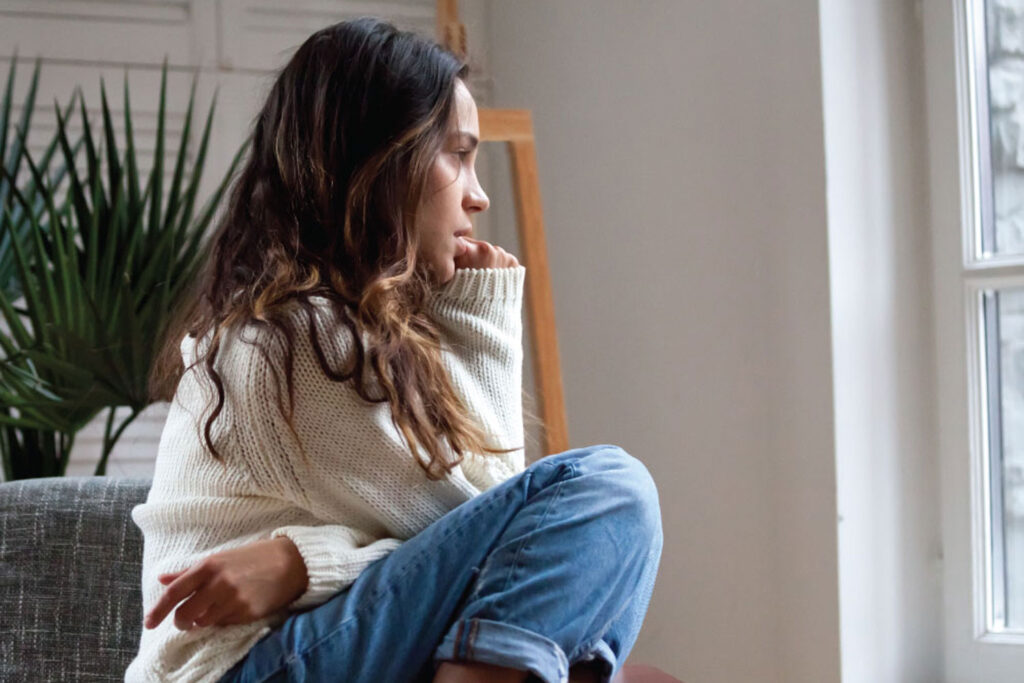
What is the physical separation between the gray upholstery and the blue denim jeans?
43 cm

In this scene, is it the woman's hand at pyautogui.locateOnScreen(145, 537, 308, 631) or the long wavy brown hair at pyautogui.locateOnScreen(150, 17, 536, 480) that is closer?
the woman's hand at pyautogui.locateOnScreen(145, 537, 308, 631)

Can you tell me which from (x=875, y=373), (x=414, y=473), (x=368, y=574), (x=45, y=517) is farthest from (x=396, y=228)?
(x=875, y=373)

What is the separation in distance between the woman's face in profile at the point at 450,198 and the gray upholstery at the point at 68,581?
50 centimetres

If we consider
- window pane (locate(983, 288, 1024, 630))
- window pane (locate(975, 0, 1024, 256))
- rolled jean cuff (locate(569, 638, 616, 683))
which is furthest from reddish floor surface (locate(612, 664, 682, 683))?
window pane (locate(975, 0, 1024, 256))

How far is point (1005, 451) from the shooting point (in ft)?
5.32

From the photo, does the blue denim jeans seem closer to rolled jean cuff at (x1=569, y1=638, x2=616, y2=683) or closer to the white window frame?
rolled jean cuff at (x1=569, y1=638, x2=616, y2=683)

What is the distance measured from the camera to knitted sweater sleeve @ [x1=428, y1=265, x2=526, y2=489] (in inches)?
46.3

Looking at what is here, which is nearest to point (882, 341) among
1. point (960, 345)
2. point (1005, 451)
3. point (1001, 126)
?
point (960, 345)

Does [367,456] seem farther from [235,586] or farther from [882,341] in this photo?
[882,341]

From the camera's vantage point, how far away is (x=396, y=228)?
3.86 feet

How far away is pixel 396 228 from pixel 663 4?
3.23ft

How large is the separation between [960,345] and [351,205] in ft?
3.18

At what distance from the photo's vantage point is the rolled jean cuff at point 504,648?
0.94 metres

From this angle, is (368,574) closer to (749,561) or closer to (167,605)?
(167,605)
